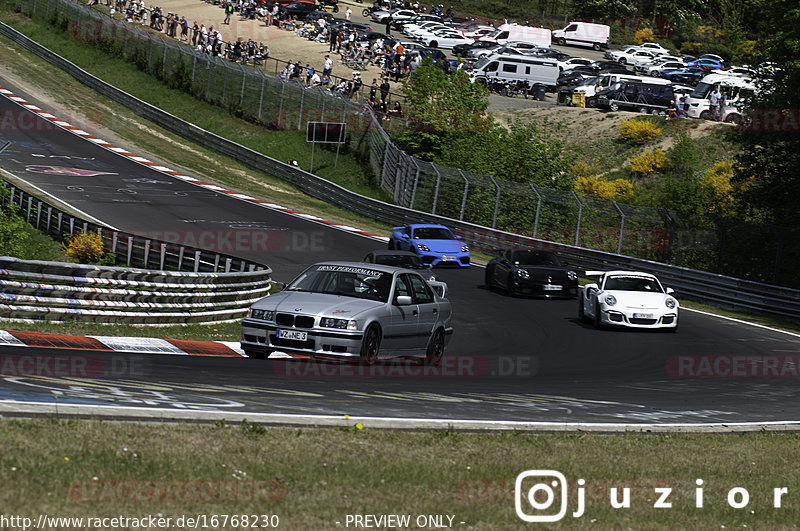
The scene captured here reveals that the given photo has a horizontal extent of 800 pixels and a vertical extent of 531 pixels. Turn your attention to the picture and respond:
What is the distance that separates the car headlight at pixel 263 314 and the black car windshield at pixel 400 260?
Answer: 946 centimetres

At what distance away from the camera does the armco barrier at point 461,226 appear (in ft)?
84.0

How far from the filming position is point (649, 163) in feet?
166

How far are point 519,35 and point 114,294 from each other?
67520mm

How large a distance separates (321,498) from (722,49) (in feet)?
283

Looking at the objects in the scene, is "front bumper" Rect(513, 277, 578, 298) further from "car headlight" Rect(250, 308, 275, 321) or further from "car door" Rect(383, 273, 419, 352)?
"car headlight" Rect(250, 308, 275, 321)

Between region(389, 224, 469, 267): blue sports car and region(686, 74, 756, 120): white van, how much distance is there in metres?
30.0

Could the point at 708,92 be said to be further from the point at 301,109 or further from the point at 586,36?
the point at 586,36

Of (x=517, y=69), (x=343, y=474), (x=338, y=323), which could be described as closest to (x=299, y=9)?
(x=517, y=69)

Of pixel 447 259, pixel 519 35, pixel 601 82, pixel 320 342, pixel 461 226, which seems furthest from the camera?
pixel 519 35

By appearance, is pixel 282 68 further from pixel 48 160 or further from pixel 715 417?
pixel 715 417

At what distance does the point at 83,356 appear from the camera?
11.1 meters

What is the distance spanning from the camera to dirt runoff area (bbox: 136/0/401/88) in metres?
57.7

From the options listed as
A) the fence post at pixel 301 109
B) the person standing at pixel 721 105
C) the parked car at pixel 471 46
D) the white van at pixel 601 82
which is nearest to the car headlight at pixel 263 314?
the fence post at pixel 301 109

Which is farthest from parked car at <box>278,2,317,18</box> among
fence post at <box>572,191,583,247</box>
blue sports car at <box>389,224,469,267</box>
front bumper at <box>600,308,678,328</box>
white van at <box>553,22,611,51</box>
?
front bumper at <box>600,308,678,328</box>
